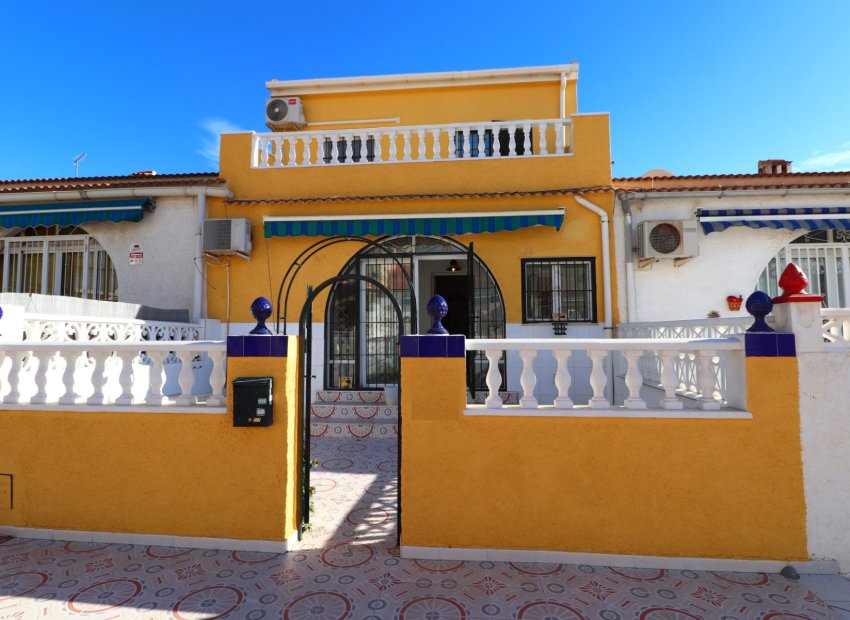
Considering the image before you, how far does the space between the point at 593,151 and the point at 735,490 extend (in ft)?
23.5

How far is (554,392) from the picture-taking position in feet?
27.7

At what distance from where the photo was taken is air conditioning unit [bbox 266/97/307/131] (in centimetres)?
1163

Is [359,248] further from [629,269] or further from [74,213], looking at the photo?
[74,213]

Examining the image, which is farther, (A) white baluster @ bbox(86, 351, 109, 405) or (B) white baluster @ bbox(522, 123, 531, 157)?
(B) white baluster @ bbox(522, 123, 531, 157)

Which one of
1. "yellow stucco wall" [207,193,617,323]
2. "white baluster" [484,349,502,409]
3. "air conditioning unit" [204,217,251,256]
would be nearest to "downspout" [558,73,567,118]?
"yellow stucco wall" [207,193,617,323]

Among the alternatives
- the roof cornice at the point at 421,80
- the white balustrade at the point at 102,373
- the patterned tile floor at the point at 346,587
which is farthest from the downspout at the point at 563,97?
the patterned tile floor at the point at 346,587

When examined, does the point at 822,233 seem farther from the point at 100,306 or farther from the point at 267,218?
the point at 100,306

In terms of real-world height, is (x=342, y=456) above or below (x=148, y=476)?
below

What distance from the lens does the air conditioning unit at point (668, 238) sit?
8.19 m

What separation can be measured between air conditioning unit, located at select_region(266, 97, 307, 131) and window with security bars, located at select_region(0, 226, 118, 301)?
18.0 ft

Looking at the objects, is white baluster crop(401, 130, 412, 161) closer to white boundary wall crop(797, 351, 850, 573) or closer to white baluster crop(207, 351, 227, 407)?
white baluster crop(207, 351, 227, 407)

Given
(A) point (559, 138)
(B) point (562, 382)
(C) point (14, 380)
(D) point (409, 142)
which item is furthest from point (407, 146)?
(C) point (14, 380)

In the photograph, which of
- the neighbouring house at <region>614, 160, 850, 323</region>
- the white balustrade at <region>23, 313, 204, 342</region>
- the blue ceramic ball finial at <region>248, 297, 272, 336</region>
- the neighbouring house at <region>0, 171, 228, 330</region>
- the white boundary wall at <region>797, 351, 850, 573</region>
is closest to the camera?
the white boundary wall at <region>797, 351, 850, 573</region>

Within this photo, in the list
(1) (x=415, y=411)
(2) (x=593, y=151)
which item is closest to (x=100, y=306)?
(1) (x=415, y=411)
